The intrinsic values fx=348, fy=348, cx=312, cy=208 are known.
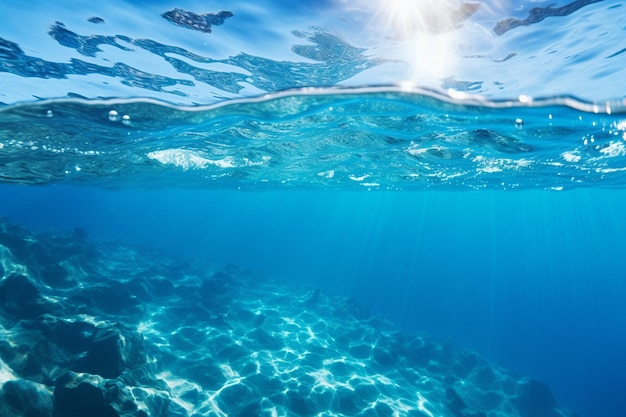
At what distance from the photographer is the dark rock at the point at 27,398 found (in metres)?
8.27

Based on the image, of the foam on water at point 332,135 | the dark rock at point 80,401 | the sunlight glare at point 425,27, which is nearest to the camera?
the sunlight glare at point 425,27

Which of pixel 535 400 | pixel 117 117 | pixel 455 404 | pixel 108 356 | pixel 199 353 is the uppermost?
pixel 117 117

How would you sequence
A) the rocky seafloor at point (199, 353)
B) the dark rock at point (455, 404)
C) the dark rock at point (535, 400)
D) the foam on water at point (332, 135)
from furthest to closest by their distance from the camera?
1. the dark rock at point (535, 400)
2. the dark rock at point (455, 404)
3. the foam on water at point (332, 135)
4. the rocky seafloor at point (199, 353)

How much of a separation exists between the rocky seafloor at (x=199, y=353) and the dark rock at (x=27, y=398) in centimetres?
3

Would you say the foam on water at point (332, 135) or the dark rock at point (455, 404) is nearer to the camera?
the foam on water at point (332, 135)

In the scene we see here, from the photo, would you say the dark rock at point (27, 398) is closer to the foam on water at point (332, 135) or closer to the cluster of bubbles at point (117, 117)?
the foam on water at point (332, 135)

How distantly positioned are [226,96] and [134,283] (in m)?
15.7

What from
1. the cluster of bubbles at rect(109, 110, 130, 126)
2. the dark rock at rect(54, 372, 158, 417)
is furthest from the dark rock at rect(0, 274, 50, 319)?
the cluster of bubbles at rect(109, 110, 130, 126)

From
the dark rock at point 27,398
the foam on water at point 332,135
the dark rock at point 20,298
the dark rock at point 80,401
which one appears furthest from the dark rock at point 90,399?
the foam on water at point 332,135

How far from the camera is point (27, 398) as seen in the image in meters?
8.57

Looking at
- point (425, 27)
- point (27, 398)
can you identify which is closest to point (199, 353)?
point (27, 398)

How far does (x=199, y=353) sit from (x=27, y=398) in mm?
6999

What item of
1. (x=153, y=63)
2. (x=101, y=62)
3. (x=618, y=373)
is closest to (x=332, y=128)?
(x=153, y=63)

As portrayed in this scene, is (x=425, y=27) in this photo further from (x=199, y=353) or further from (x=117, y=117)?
(x=199, y=353)
